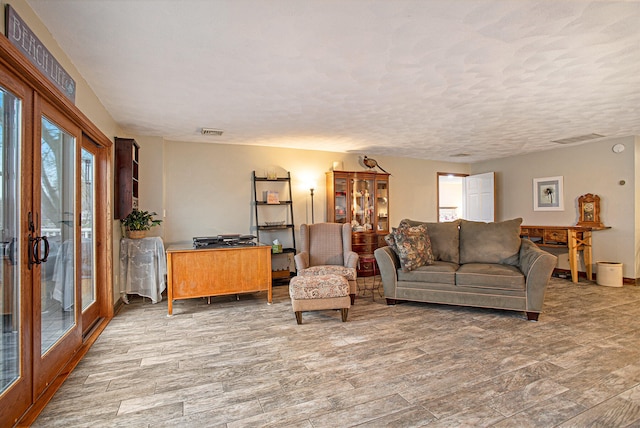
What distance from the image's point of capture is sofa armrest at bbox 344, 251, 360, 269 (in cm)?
409

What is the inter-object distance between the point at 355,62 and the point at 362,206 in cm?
370


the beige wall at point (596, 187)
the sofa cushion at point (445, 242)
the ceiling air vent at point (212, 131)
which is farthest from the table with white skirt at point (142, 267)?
the beige wall at point (596, 187)

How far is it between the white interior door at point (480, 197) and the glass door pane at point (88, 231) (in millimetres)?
6923

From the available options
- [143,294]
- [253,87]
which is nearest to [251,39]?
[253,87]

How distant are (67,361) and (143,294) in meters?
1.72

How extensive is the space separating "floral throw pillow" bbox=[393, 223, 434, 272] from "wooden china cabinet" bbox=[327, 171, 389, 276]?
69.2 inches

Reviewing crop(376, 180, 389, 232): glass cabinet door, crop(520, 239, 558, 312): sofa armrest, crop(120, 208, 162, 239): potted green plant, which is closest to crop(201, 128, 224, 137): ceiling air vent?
crop(120, 208, 162, 239): potted green plant

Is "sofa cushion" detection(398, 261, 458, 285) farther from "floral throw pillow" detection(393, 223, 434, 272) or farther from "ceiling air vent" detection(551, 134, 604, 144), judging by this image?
"ceiling air vent" detection(551, 134, 604, 144)

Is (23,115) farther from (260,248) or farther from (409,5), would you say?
(260,248)

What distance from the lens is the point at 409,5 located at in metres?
1.88

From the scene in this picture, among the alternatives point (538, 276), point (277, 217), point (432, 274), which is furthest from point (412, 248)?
point (277, 217)

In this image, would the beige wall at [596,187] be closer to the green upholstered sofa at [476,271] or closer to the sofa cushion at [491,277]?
the green upholstered sofa at [476,271]

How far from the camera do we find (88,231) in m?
3.35

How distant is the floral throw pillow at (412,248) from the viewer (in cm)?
391
